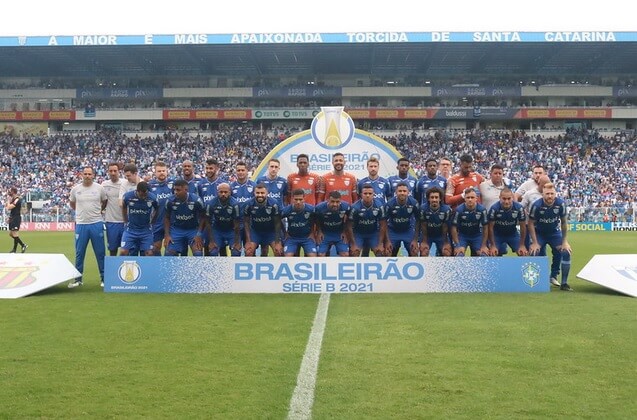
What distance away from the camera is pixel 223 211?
34.4 ft

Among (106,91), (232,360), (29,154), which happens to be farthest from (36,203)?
(232,360)

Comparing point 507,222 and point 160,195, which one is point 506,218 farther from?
point 160,195

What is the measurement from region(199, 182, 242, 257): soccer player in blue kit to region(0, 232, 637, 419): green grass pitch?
1.69m

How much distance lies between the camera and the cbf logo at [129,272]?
997 cm

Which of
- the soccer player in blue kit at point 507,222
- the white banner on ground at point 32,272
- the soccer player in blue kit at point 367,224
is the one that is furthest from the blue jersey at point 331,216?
the white banner on ground at point 32,272

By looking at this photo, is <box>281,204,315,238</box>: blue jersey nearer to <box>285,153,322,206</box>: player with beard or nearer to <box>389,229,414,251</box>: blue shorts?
<box>389,229,414,251</box>: blue shorts

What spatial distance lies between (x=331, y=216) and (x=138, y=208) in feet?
9.68

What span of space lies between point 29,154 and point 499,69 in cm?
3400

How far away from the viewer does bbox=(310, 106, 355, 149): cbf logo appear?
15.4 m

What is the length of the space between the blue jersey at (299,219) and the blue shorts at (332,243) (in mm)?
315

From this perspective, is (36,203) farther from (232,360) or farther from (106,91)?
(232,360)

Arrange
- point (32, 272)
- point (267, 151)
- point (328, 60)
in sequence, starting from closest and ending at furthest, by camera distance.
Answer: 1. point (32, 272)
2. point (267, 151)
3. point (328, 60)

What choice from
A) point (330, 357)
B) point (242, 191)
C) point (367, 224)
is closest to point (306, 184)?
point (242, 191)

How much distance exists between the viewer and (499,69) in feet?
164
